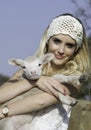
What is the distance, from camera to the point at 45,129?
13.8ft

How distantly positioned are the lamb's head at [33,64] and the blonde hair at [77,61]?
0.15 m

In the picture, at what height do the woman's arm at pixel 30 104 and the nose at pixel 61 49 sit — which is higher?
the nose at pixel 61 49

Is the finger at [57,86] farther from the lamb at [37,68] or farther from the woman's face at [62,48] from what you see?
the woman's face at [62,48]

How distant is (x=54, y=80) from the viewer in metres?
4.27

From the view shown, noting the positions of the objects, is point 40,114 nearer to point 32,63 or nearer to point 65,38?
point 32,63

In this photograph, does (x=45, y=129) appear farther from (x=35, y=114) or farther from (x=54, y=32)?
(x=54, y=32)

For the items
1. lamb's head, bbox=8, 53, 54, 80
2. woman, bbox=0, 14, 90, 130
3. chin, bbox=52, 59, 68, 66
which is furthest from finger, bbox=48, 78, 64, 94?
chin, bbox=52, 59, 68, 66

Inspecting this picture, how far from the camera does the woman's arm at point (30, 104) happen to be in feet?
13.3

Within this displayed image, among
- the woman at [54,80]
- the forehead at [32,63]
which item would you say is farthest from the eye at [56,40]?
the forehead at [32,63]

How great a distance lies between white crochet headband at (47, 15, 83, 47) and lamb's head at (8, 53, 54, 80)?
25 cm

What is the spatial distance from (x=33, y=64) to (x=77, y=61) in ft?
1.36

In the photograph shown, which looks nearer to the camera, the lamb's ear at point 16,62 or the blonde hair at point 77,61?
the blonde hair at point 77,61

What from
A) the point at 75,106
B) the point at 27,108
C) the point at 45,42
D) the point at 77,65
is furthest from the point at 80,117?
the point at 45,42

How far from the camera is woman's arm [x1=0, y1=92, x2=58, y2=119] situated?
13.3 ft
